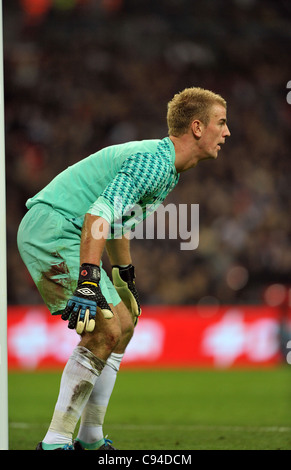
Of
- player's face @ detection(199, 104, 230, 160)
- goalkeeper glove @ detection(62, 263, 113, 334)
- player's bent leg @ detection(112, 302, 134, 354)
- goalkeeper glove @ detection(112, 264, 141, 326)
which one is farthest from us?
goalkeeper glove @ detection(112, 264, 141, 326)

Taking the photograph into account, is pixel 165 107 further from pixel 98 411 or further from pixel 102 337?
pixel 102 337

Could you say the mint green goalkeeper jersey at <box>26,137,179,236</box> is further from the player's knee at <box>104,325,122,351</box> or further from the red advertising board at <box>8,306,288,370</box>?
the red advertising board at <box>8,306,288,370</box>

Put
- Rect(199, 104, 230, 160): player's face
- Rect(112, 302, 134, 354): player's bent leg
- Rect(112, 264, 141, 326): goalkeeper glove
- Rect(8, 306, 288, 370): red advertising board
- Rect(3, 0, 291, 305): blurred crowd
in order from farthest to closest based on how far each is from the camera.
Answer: Rect(3, 0, 291, 305): blurred crowd → Rect(8, 306, 288, 370): red advertising board → Rect(112, 264, 141, 326): goalkeeper glove → Rect(112, 302, 134, 354): player's bent leg → Rect(199, 104, 230, 160): player's face

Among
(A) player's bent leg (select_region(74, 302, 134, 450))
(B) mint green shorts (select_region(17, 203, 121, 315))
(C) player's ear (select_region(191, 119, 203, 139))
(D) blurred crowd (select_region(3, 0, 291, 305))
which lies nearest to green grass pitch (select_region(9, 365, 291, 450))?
(A) player's bent leg (select_region(74, 302, 134, 450))

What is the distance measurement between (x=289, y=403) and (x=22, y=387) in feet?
11.9

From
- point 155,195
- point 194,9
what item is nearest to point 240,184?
point 194,9

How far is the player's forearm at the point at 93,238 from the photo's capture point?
12.3 ft

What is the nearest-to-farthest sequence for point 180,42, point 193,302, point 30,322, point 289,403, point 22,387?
point 289,403 < point 22,387 < point 30,322 < point 193,302 < point 180,42

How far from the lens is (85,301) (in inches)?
144

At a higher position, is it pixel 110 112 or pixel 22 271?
pixel 110 112

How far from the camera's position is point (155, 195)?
13.6 ft

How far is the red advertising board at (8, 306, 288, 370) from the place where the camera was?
11828 mm

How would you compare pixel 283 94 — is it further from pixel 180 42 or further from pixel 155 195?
pixel 155 195
